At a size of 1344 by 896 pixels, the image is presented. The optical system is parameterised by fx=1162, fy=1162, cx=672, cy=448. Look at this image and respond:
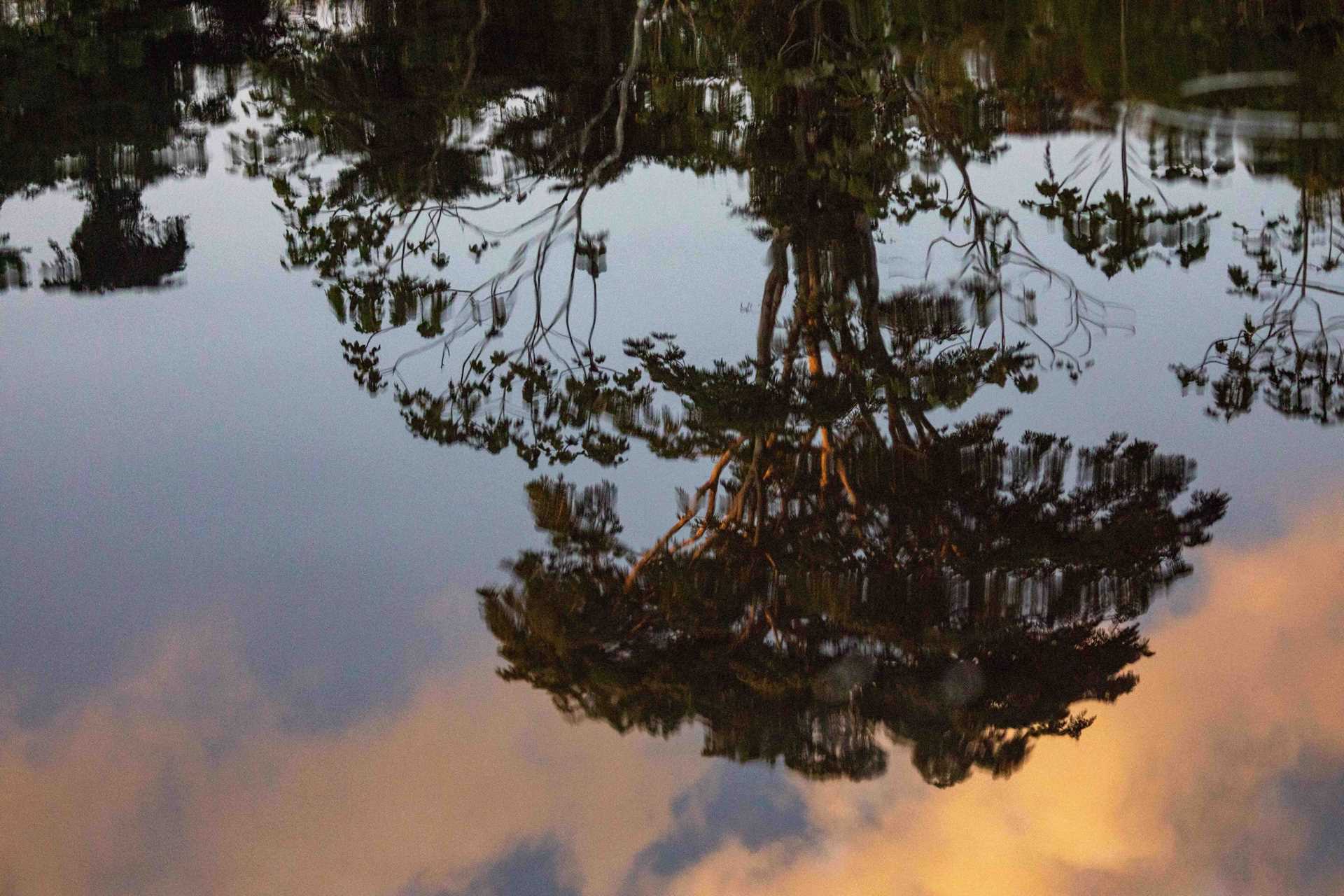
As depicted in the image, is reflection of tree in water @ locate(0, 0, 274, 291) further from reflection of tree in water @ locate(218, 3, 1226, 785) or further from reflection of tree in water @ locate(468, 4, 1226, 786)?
reflection of tree in water @ locate(468, 4, 1226, 786)

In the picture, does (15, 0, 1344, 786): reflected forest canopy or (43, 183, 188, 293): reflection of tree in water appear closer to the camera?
(15, 0, 1344, 786): reflected forest canopy

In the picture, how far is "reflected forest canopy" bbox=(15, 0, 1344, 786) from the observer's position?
6.31 feet

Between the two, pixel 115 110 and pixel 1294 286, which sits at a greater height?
pixel 115 110

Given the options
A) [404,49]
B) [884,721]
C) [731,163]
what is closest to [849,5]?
[731,163]

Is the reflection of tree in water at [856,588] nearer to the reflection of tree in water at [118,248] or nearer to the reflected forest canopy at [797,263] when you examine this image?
the reflected forest canopy at [797,263]

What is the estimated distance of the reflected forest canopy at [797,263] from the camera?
192 centimetres

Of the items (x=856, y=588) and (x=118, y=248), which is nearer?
(x=856, y=588)

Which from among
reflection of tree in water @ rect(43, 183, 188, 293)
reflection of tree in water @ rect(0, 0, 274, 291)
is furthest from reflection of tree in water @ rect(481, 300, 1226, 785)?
reflection of tree in water @ rect(0, 0, 274, 291)

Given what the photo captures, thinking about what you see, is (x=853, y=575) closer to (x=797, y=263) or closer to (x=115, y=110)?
(x=797, y=263)

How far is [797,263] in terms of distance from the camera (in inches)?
128

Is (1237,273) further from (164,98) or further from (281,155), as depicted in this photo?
(164,98)

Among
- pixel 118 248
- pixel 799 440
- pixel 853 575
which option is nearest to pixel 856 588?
pixel 853 575

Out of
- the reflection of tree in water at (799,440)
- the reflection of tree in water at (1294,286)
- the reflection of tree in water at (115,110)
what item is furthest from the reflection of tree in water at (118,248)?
the reflection of tree in water at (1294,286)

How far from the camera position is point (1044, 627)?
2.01 metres
